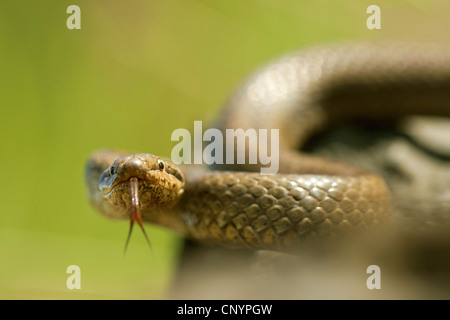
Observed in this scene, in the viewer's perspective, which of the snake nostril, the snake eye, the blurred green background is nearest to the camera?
the snake nostril

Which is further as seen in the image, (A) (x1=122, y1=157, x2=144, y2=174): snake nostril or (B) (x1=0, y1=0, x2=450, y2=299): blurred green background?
(B) (x1=0, y1=0, x2=450, y2=299): blurred green background

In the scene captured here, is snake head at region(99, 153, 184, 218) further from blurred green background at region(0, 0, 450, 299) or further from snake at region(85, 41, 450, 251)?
blurred green background at region(0, 0, 450, 299)

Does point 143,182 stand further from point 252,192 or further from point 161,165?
point 252,192

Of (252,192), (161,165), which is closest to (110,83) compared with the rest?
(161,165)

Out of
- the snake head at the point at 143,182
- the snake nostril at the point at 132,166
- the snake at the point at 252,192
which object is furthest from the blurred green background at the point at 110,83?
the snake nostril at the point at 132,166

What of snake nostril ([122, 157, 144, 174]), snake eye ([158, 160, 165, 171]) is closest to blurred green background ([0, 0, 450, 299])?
snake eye ([158, 160, 165, 171])
